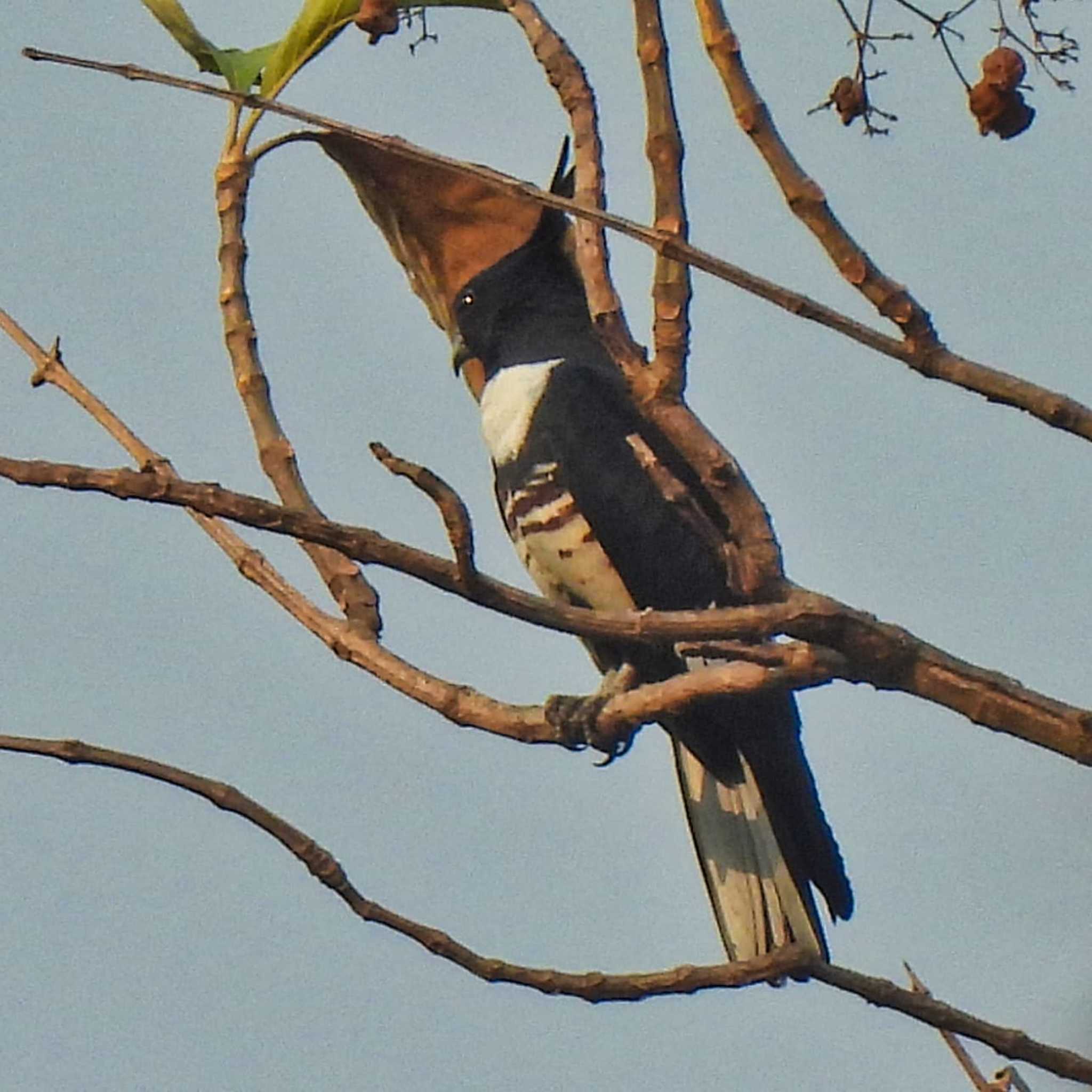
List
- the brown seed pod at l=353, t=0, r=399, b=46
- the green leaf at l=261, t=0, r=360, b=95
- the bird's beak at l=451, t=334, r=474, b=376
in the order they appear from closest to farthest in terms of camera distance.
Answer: the brown seed pod at l=353, t=0, r=399, b=46, the green leaf at l=261, t=0, r=360, b=95, the bird's beak at l=451, t=334, r=474, b=376

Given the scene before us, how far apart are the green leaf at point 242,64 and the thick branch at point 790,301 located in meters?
1.34

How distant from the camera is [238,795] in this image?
6.98 ft

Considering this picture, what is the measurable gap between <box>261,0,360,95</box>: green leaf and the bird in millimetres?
905

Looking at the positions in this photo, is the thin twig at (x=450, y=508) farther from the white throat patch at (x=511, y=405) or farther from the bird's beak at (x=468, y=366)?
the bird's beak at (x=468, y=366)

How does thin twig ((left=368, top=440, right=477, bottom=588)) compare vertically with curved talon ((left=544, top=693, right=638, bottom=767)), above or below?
below

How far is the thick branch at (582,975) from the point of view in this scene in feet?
6.18

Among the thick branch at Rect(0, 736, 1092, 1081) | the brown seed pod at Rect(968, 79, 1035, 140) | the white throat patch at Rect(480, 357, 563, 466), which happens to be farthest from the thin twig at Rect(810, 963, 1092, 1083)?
the white throat patch at Rect(480, 357, 563, 466)

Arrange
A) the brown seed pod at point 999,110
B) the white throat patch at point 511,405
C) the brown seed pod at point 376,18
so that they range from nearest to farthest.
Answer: the brown seed pod at point 999,110 < the brown seed pod at point 376,18 < the white throat patch at point 511,405

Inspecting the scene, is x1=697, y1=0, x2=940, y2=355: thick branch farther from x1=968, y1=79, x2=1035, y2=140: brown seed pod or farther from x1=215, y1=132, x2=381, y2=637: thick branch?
x1=215, y1=132, x2=381, y2=637: thick branch

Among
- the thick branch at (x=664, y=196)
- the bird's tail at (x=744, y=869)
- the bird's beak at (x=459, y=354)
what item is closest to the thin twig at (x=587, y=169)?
the thick branch at (x=664, y=196)

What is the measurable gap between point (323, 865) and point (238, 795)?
13 centimetres

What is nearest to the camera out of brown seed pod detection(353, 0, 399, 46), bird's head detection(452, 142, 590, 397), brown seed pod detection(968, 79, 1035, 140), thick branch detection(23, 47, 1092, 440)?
thick branch detection(23, 47, 1092, 440)

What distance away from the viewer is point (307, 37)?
310 cm

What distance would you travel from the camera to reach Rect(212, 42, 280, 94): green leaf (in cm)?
313
